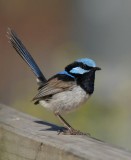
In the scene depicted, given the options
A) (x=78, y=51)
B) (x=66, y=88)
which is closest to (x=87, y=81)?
(x=66, y=88)

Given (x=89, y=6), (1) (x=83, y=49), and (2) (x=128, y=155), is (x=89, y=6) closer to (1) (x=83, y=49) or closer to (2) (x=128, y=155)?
(1) (x=83, y=49)

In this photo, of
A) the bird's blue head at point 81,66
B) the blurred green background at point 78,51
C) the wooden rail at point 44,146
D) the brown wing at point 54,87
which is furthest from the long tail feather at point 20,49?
the wooden rail at point 44,146

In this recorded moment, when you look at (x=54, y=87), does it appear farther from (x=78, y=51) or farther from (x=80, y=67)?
(x=78, y=51)

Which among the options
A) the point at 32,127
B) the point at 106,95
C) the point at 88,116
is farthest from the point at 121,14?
the point at 32,127

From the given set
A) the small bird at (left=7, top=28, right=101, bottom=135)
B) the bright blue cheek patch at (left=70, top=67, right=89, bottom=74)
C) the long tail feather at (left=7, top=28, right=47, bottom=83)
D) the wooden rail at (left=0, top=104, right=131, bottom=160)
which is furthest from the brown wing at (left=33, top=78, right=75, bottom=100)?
the wooden rail at (left=0, top=104, right=131, bottom=160)

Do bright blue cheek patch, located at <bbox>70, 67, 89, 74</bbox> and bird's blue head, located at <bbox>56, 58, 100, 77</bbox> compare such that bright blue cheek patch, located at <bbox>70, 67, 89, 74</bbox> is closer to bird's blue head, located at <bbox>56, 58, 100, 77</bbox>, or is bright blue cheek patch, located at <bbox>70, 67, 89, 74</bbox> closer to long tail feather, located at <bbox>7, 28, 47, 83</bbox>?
bird's blue head, located at <bbox>56, 58, 100, 77</bbox>

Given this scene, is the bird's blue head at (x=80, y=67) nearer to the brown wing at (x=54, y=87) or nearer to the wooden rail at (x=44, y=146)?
the brown wing at (x=54, y=87)
